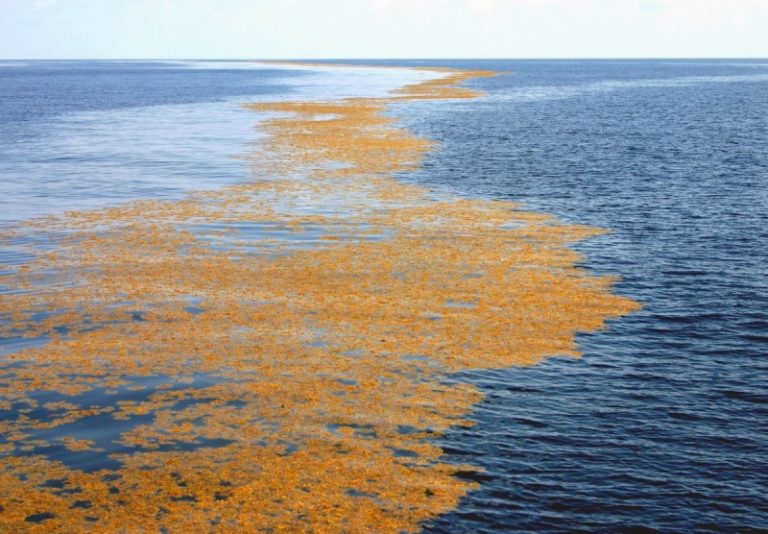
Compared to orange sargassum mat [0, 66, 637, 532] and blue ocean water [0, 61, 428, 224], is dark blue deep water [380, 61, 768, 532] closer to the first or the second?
orange sargassum mat [0, 66, 637, 532]

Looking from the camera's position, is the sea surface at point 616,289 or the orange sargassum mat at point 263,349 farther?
the sea surface at point 616,289

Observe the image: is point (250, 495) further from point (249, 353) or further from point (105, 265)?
point (105, 265)

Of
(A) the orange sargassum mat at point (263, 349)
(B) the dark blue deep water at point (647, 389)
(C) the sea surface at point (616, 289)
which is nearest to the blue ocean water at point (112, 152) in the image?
(C) the sea surface at point (616, 289)

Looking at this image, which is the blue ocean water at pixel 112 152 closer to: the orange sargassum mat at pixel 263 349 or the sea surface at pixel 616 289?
the sea surface at pixel 616 289

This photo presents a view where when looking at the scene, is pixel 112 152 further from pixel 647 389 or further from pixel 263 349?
pixel 647 389

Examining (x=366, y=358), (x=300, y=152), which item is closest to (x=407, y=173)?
(x=300, y=152)

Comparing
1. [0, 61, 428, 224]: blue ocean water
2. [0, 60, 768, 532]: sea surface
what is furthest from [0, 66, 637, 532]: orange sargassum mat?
[0, 61, 428, 224]: blue ocean water
